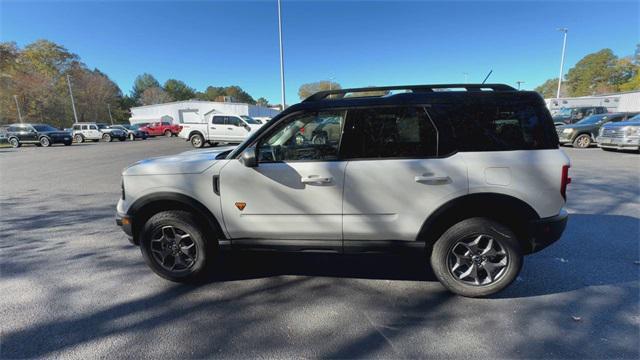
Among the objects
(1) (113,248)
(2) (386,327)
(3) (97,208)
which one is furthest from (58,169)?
(2) (386,327)

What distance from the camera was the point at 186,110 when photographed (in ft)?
197

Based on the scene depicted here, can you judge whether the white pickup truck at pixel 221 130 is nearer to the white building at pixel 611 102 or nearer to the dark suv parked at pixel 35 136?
the dark suv parked at pixel 35 136

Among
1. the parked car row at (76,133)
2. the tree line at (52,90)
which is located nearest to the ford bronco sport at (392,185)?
the parked car row at (76,133)

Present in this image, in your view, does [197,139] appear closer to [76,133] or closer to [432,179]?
[432,179]

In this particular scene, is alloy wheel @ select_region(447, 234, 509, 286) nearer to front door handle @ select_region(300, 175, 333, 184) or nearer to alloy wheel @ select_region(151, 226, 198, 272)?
front door handle @ select_region(300, 175, 333, 184)

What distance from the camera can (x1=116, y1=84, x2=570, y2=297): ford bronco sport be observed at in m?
2.64

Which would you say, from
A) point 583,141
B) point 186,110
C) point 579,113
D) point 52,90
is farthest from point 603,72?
point 52,90

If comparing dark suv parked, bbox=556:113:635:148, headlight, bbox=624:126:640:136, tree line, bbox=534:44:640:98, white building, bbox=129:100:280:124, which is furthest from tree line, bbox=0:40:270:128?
tree line, bbox=534:44:640:98

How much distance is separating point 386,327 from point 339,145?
5.33 feet

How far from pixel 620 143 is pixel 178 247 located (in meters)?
16.1

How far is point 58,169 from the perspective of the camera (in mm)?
11219

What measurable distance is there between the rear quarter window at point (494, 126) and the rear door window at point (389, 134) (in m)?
0.12

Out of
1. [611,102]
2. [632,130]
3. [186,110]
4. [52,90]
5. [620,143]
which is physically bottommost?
[620,143]

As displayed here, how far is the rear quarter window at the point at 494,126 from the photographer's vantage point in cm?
262
